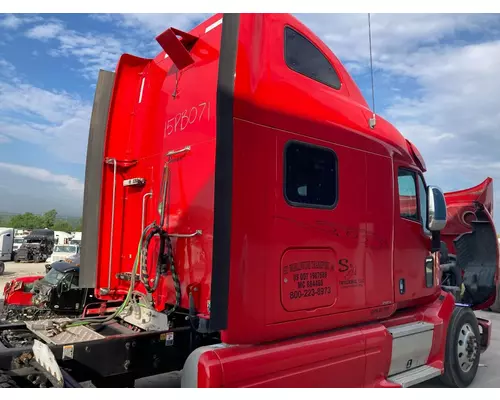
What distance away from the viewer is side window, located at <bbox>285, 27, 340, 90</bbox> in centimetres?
376

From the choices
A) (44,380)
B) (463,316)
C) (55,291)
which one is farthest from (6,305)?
(463,316)

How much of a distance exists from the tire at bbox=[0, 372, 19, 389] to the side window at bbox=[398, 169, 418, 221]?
376cm

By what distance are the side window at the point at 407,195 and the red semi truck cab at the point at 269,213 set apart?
0.9 inches

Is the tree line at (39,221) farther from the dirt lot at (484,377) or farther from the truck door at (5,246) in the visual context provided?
the dirt lot at (484,377)

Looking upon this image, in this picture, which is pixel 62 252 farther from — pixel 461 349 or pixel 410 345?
pixel 410 345

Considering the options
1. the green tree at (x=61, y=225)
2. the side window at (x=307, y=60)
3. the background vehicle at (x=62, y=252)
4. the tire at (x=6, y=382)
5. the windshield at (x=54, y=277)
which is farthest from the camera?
the green tree at (x=61, y=225)

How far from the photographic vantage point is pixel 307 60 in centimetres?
396

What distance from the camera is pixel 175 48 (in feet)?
12.2

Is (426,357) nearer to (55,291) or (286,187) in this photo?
(286,187)

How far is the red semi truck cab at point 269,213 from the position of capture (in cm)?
314

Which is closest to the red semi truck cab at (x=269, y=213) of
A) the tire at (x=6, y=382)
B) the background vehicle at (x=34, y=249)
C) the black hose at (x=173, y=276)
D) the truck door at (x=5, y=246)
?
the black hose at (x=173, y=276)

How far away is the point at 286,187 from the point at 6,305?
8.29m

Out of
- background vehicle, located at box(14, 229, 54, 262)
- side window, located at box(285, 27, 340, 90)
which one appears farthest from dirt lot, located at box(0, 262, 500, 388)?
Result: background vehicle, located at box(14, 229, 54, 262)

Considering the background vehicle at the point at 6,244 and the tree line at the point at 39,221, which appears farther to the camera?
the tree line at the point at 39,221
